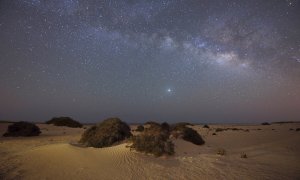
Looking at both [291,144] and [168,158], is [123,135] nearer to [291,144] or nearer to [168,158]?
[168,158]

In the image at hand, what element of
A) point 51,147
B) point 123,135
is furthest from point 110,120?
point 51,147

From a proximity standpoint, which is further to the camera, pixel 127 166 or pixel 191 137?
pixel 191 137

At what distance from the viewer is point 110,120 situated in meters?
13.8

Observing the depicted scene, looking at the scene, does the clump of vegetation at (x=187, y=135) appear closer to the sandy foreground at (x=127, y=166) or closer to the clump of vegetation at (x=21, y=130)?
the sandy foreground at (x=127, y=166)

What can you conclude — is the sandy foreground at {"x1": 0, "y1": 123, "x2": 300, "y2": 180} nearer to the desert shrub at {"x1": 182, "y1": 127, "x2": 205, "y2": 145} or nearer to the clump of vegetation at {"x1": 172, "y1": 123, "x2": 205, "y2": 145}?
the clump of vegetation at {"x1": 172, "y1": 123, "x2": 205, "y2": 145}

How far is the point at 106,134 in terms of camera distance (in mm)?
12281

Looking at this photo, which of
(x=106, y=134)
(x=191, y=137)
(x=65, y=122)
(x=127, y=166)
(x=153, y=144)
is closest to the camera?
(x=127, y=166)

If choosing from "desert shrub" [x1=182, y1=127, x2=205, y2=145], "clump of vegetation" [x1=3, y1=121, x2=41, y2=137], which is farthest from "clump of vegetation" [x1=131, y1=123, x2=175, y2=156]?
"clump of vegetation" [x1=3, y1=121, x2=41, y2=137]

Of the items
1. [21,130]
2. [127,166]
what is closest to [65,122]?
[21,130]

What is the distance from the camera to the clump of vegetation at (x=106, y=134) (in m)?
11.9

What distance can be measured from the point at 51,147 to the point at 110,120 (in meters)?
4.57

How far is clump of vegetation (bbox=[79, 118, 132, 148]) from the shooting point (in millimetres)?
11859

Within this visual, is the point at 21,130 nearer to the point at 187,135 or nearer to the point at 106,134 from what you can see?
the point at 106,134

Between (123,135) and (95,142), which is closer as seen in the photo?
(95,142)
